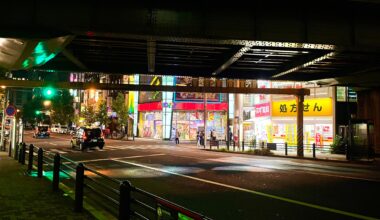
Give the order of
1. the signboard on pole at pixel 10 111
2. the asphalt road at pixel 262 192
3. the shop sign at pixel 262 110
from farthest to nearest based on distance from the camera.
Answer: the shop sign at pixel 262 110, the signboard on pole at pixel 10 111, the asphalt road at pixel 262 192

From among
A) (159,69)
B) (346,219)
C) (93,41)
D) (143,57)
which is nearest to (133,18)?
(93,41)

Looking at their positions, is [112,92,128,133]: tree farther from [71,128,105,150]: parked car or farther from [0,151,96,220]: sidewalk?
[0,151,96,220]: sidewalk

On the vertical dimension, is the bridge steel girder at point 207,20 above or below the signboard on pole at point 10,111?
above

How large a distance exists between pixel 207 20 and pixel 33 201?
27.0ft

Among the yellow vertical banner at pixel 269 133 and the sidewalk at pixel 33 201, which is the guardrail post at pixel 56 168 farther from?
the yellow vertical banner at pixel 269 133

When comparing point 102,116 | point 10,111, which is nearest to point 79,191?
point 10,111

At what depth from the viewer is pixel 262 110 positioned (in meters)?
42.0

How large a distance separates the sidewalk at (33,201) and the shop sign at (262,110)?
2982cm

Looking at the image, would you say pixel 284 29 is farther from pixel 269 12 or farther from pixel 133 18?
pixel 133 18

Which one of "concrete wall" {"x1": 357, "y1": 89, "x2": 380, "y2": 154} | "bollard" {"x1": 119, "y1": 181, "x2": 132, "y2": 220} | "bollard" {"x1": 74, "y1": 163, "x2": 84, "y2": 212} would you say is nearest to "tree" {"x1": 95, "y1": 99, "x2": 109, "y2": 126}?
"concrete wall" {"x1": 357, "y1": 89, "x2": 380, "y2": 154}

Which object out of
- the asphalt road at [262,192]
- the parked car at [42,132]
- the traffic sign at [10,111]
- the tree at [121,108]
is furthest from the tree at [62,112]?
the asphalt road at [262,192]

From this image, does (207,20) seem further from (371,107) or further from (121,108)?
(121,108)

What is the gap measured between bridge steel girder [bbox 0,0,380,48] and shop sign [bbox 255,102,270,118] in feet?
83.4

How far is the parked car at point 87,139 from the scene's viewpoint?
33.8 metres
